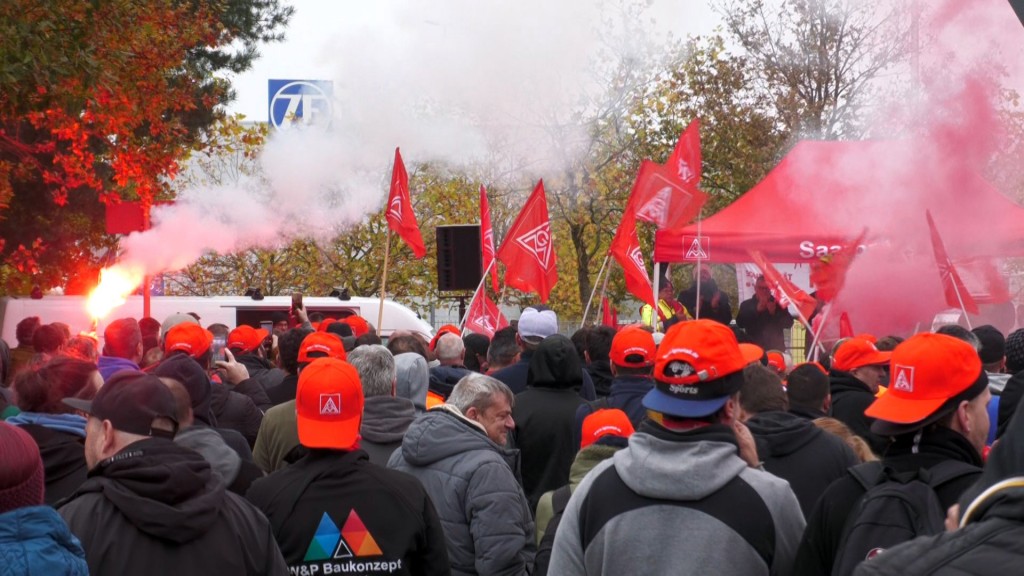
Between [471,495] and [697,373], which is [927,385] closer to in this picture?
[697,373]

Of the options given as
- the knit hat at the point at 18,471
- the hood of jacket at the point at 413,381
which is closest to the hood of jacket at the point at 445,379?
the hood of jacket at the point at 413,381

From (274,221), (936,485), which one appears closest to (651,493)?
(936,485)

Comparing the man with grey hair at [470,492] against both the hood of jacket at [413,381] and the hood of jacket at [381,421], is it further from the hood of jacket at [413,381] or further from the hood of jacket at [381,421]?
the hood of jacket at [413,381]

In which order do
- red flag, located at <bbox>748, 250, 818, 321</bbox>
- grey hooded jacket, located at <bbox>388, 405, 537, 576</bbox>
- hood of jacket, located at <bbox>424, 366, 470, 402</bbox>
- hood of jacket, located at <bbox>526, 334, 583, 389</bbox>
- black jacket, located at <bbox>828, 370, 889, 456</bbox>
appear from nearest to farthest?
grey hooded jacket, located at <bbox>388, 405, 537, 576</bbox> → black jacket, located at <bbox>828, 370, 889, 456</bbox> → hood of jacket, located at <bbox>526, 334, 583, 389</bbox> → hood of jacket, located at <bbox>424, 366, 470, 402</bbox> → red flag, located at <bbox>748, 250, 818, 321</bbox>

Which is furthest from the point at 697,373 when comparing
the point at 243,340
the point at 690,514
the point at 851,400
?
the point at 243,340

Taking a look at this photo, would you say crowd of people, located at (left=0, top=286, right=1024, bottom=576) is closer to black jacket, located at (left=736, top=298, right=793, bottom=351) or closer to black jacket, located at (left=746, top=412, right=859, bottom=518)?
black jacket, located at (left=746, top=412, right=859, bottom=518)

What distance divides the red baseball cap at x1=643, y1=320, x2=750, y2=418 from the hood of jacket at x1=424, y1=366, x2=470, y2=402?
477cm

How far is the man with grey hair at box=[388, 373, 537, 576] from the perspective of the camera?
482 cm

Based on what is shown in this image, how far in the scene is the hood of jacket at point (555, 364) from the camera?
6.83 metres

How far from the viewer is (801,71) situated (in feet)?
80.8

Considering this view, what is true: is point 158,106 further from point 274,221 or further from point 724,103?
point 724,103

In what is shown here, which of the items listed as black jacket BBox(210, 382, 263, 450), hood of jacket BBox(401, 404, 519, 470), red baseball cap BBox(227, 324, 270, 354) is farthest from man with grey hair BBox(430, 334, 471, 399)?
red baseball cap BBox(227, 324, 270, 354)

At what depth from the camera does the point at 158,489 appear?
3314 mm

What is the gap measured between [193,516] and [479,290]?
10.9 meters
